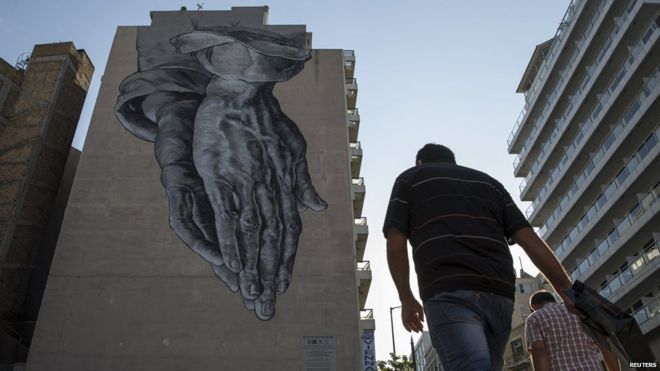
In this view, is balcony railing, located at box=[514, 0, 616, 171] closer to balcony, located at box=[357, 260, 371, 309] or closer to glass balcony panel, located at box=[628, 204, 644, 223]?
glass balcony panel, located at box=[628, 204, 644, 223]

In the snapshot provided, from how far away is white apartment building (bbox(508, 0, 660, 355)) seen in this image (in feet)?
97.3

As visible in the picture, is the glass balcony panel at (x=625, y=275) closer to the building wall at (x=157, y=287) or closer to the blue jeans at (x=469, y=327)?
the building wall at (x=157, y=287)

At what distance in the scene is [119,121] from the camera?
27.9 metres

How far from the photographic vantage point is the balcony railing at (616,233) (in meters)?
A: 29.2

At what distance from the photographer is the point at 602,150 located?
35000 mm

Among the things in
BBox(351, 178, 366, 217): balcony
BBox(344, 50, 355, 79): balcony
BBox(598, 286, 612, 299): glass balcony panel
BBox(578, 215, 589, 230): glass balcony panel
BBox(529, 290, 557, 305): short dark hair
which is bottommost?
BBox(529, 290, 557, 305): short dark hair

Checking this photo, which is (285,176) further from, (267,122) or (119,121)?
(119,121)

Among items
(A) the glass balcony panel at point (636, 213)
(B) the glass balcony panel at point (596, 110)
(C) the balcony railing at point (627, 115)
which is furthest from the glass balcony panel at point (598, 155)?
(A) the glass balcony panel at point (636, 213)

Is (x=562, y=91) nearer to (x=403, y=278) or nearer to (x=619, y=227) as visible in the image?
(x=619, y=227)

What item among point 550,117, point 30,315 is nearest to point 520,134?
point 550,117

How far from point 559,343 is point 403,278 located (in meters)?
2.38

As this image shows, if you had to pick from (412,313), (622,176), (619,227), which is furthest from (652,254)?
(412,313)

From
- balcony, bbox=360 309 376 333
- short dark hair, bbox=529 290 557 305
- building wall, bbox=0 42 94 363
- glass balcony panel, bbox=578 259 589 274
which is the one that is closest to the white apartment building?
glass balcony panel, bbox=578 259 589 274

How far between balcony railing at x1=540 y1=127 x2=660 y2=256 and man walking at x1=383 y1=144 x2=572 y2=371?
94.2ft
